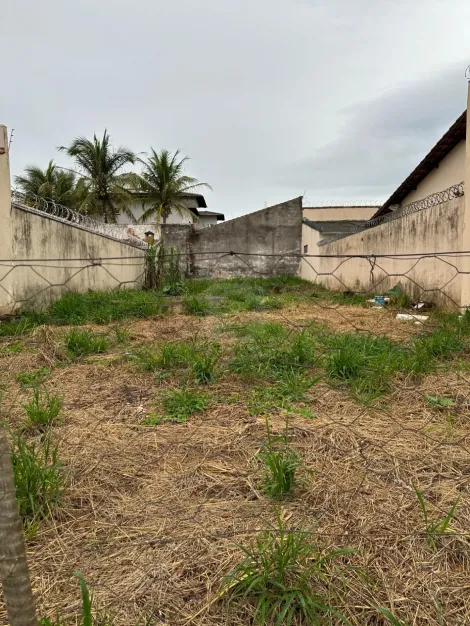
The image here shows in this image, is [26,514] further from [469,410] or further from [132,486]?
[469,410]

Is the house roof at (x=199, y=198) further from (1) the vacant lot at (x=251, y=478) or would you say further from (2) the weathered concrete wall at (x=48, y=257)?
(1) the vacant lot at (x=251, y=478)

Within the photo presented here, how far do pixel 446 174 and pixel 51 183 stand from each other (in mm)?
19635

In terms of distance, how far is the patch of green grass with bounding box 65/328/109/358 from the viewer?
11.1ft

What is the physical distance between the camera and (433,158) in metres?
9.88

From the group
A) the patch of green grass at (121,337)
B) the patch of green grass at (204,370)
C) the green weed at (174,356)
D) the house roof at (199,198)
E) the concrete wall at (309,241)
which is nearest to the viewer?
the patch of green grass at (204,370)

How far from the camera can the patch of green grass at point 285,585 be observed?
0.99 meters

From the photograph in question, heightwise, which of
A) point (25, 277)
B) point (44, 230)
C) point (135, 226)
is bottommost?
point (25, 277)

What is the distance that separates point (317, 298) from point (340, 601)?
278 inches

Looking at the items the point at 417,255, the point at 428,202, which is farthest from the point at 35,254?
the point at 428,202

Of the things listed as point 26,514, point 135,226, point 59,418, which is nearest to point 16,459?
point 26,514

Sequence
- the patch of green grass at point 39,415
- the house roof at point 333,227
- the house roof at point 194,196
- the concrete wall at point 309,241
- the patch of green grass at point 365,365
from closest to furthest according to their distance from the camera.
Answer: the patch of green grass at point 39,415 < the patch of green grass at point 365,365 < the concrete wall at point 309,241 < the house roof at point 333,227 < the house roof at point 194,196

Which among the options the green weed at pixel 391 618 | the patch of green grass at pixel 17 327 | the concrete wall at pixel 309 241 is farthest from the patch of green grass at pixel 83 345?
the concrete wall at pixel 309 241

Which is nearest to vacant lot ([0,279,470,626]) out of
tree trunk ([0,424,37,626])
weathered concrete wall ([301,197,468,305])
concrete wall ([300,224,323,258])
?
tree trunk ([0,424,37,626])

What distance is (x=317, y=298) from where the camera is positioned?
788 centimetres
